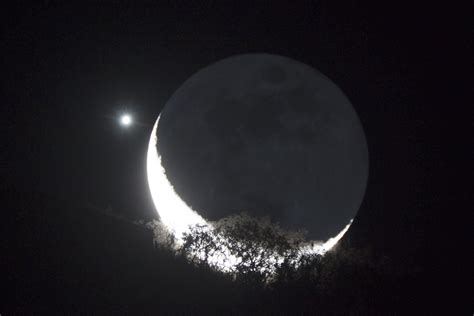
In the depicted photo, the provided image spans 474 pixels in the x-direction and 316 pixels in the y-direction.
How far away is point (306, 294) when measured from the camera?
1427cm

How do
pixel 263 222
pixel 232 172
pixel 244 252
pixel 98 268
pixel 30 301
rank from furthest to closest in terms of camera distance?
1. pixel 232 172
2. pixel 263 222
3. pixel 244 252
4. pixel 98 268
5. pixel 30 301

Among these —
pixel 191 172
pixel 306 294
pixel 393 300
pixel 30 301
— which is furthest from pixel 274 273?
pixel 191 172

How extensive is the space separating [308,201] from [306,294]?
34.6 ft

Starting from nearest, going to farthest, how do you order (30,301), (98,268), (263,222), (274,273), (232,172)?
(30,301), (98,268), (274,273), (263,222), (232,172)

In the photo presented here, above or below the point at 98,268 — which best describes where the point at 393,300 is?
below

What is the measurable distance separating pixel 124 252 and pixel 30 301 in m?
3.45

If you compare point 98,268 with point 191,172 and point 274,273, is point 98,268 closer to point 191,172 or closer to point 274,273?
point 274,273

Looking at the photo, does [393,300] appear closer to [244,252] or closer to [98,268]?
[244,252]

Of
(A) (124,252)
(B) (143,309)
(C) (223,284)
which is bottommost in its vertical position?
(B) (143,309)

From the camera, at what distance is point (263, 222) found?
21.8 metres

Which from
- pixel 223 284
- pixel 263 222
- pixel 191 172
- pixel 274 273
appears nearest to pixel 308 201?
pixel 263 222

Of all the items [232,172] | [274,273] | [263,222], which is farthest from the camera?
[232,172]

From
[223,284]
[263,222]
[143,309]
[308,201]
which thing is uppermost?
[308,201]

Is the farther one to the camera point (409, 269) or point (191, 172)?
point (191, 172)
